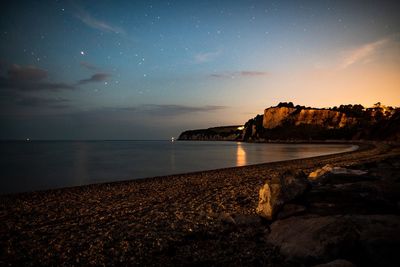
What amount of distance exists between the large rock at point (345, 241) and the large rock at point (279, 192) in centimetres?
152

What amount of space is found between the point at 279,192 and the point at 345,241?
9.37 feet

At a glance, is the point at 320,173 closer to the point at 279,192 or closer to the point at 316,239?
the point at 279,192

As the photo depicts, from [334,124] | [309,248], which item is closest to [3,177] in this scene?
[309,248]

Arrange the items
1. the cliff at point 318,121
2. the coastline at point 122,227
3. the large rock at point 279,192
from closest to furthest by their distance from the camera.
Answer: the coastline at point 122,227, the large rock at point 279,192, the cliff at point 318,121

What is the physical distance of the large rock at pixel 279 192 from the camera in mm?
8227

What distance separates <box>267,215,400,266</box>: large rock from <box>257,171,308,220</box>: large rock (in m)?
1.52

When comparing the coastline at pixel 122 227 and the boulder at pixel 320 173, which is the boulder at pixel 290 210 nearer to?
the coastline at pixel 122 227

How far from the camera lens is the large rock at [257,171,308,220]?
823cm

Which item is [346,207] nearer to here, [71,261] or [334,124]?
[71,261]

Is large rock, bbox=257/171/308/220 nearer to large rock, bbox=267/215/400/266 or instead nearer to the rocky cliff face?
large rock, bbox=267/215/400/266

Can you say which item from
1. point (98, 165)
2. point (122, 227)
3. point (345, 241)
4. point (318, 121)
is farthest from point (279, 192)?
point (318, 121)

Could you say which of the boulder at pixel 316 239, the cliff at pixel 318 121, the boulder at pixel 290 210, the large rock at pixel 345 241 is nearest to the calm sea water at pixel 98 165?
the boulder at pixel 290 210

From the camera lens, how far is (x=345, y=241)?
554 centimetres

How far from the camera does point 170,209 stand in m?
11.0
